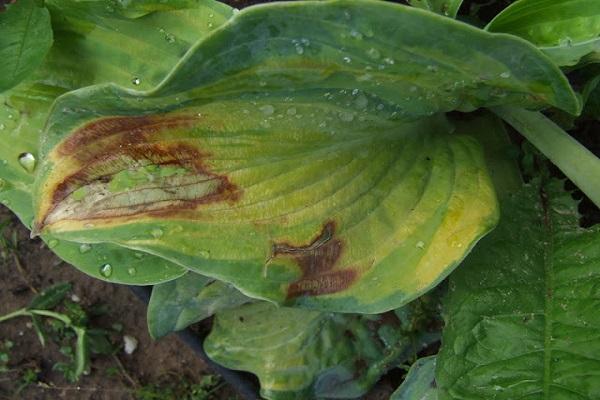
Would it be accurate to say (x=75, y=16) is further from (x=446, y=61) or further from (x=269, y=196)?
(x=446, y=61)

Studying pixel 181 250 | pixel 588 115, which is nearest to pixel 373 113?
pixel 181 250

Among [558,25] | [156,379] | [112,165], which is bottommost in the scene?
[156,379]

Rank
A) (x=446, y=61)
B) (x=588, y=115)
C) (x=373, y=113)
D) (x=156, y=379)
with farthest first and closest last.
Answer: (x=156, y=379)
(x=588, y=115)
(x=373, y=113)
(x=446, y=61)

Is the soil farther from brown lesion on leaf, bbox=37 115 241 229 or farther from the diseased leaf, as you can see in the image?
brown lesion on leaf, bbox=37 115 241 229

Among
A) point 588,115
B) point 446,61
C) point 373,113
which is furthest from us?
point 588,115

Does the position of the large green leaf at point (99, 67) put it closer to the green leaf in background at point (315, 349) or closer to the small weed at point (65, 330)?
the green leaf in background at point (315, 349)

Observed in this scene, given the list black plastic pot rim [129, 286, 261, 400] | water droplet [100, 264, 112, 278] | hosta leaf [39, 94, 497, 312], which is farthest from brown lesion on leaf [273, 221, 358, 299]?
black plastic pot rim [129, 286, 261, 400]
